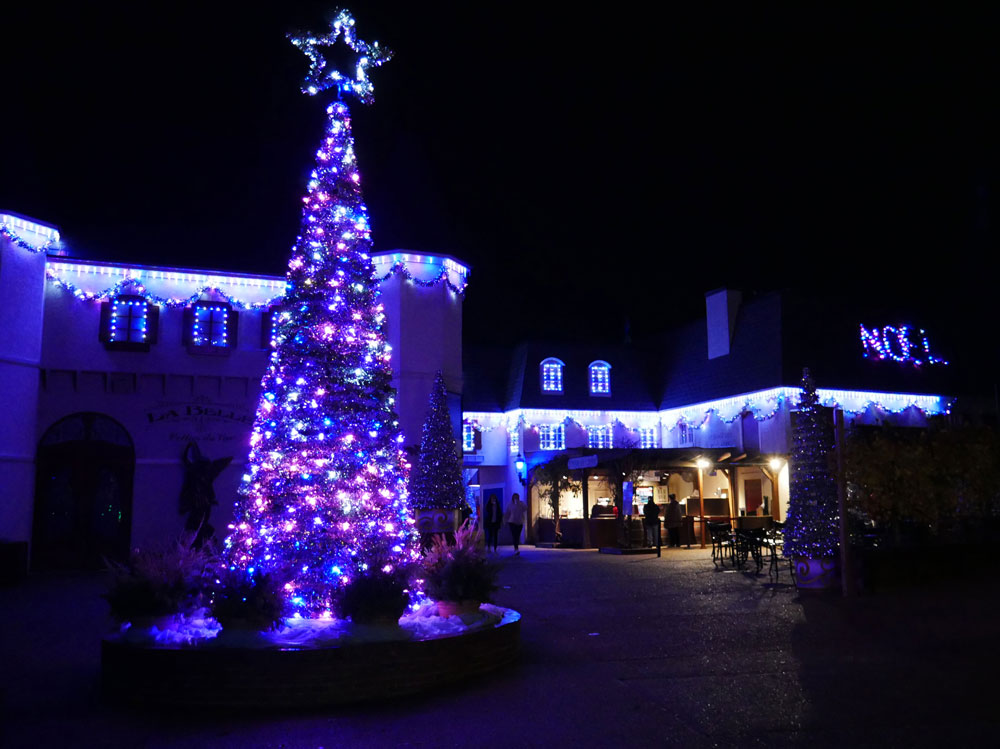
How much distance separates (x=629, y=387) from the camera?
34.1 m

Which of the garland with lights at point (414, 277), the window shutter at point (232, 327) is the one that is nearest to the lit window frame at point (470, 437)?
the garland with lights at point (414, 277)

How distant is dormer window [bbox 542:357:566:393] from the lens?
32625 mm

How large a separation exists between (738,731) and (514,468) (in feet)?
84.7

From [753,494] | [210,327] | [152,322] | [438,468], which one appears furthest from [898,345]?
[152,322]

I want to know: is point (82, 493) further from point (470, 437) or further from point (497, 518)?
point (470, 437)

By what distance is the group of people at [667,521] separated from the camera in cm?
2380

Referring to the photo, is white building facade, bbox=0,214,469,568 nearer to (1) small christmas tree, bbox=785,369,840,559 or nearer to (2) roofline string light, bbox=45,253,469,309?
(2) roofline string light, bbox=45,253,469,309

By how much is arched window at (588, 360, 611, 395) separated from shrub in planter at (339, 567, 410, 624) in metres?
26.2

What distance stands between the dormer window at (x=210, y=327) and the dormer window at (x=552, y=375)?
552 inches

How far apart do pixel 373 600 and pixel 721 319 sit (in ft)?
85.7

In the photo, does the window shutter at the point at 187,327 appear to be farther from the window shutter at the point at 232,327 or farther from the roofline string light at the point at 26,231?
the roofline string light at the point at 26,231

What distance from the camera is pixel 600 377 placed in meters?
33.8

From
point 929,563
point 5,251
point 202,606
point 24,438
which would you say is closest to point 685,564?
point 929,563

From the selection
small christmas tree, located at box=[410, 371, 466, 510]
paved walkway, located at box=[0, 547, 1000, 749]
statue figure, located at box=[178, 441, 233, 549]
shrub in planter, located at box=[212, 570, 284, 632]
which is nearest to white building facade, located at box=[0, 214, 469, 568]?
statue figure, located at box=[178, 441, 233, 549]
